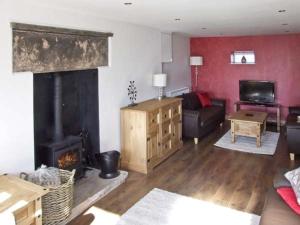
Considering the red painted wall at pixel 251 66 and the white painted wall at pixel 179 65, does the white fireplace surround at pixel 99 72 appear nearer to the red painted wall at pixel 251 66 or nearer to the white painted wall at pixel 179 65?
the white painted wall at pixel 179 65

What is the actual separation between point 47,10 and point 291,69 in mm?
5634

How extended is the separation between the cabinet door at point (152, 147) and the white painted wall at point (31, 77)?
0.51 meters

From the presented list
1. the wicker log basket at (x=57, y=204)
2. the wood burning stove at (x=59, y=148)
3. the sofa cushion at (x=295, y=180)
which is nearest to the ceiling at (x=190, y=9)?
the wood burning stove at (x=59, y=148)

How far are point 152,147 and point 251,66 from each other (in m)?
4.07

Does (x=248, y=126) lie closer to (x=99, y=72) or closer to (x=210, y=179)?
(x=210, y=179)

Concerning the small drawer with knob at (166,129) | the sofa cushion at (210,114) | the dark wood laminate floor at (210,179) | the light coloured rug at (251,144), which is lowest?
the dark wood laminate floor at (210,179)

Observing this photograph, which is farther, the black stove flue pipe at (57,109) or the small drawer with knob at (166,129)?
the small drawer with knob at (166,129)

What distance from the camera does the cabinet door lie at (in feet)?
13.5

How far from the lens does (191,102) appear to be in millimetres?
6148

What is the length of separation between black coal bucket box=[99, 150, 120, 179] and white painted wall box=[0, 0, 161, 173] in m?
0.37

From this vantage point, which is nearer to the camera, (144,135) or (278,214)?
(278,214)

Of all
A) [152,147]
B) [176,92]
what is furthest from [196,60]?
[152,147]

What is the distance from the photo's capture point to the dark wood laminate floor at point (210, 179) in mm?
3270

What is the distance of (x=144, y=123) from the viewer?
158 inches
